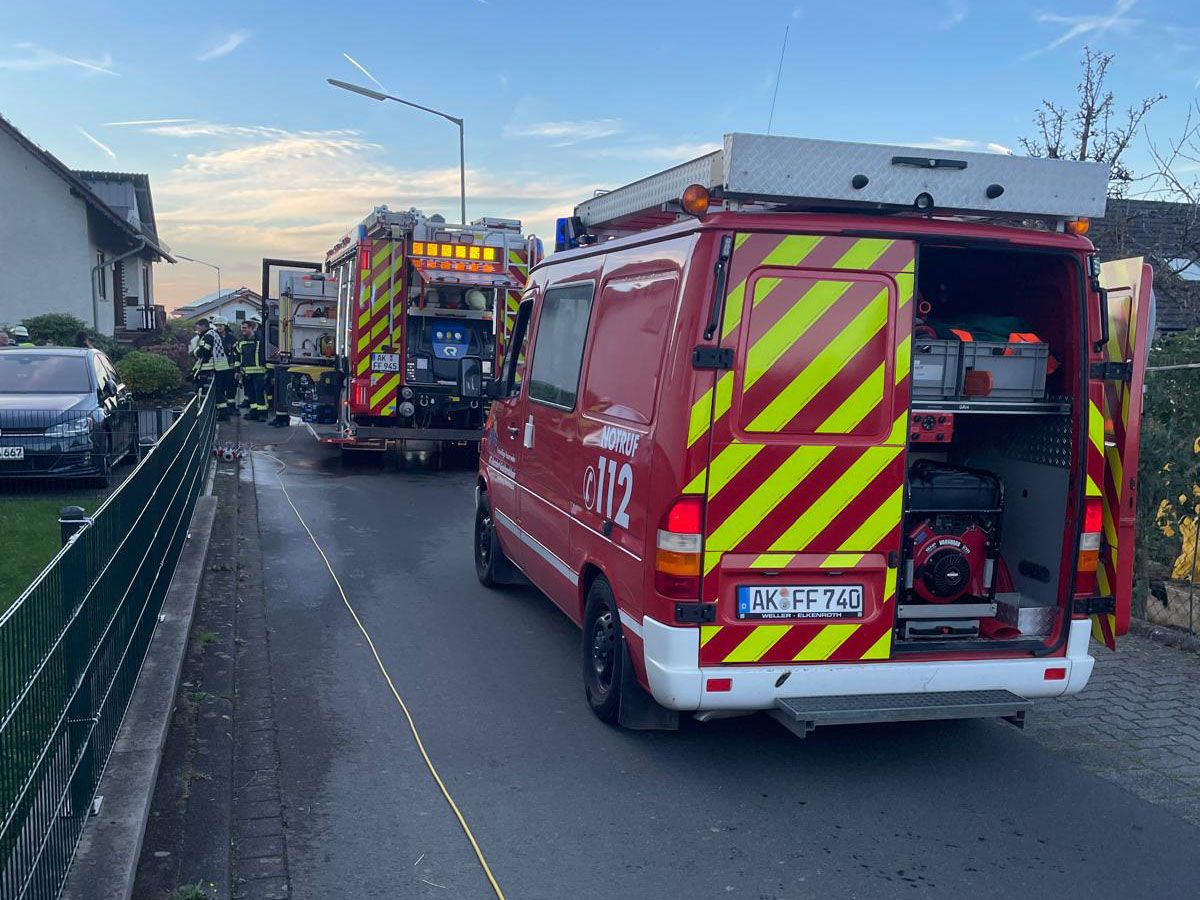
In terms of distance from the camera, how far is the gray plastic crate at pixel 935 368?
196 inches

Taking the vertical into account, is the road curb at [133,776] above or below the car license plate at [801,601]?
below

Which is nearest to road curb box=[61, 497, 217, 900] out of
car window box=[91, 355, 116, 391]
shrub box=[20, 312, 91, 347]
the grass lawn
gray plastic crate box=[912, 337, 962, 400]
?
the grass lawn

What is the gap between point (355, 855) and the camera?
412 cm

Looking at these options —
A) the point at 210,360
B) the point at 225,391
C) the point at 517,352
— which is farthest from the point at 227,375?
the point at 517,352

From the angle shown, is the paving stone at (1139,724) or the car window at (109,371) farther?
the car window at (109,371)

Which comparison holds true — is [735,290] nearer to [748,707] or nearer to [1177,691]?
[748,707]

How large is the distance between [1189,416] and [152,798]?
6.34 meters

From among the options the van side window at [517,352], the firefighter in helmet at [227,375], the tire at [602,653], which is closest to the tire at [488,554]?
the van side window at [517,352]

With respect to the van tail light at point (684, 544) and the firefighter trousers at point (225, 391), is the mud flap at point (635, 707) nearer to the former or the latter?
the van tail light at point (684, 544)

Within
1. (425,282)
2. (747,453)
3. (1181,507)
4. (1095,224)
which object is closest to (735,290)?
(747,453)

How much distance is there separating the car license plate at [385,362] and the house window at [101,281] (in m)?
16.2

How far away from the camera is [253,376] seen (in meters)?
20.0

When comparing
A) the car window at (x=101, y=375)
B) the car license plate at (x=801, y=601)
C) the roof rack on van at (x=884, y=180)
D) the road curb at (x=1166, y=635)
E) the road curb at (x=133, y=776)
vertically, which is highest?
the roof rack on van at (x=884, y=180)

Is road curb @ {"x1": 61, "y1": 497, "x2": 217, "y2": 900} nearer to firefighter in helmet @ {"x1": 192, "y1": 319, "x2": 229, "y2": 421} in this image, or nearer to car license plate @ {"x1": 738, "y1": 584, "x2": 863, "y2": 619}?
car license plate @ {"x1": 738, "y1": 584, "x2": 863, "y2": 619}
